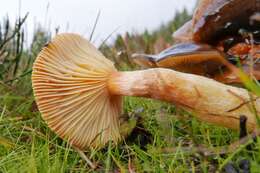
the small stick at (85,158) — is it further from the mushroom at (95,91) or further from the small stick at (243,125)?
the small stick at (243,125)

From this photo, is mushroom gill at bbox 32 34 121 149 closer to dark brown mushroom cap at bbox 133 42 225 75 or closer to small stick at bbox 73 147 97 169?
small stick at bbox 73 147 97 169

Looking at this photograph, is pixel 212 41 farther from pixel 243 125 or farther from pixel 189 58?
pixel 243 125

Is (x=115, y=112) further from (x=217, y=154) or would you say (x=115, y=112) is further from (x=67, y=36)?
(x=217, y=154)

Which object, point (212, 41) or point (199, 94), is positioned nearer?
point (199, 94)

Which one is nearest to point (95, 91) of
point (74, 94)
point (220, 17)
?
point (74, 94)

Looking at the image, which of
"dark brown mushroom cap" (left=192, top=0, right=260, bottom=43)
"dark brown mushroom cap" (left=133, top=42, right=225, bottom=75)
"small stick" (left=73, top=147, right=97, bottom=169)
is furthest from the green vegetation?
"dark brown mushroom cap" (left=192, top=0, right=260, bottom=43)

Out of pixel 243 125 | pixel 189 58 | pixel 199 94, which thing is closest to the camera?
pixel 243 125

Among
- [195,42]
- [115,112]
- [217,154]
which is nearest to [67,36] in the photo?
[115,112]
